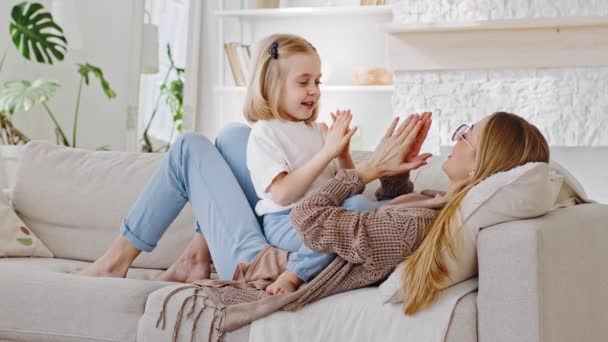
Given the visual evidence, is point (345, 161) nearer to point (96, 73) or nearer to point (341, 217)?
point (341, 217)

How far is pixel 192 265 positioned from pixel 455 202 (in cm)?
96

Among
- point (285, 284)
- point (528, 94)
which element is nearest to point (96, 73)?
point (528, 94)

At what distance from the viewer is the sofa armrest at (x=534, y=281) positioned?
1.74m

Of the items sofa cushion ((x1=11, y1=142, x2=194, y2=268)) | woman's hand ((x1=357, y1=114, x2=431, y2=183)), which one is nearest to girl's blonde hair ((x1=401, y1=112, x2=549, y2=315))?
woman's hand ((x1=357, y1=114, x2=431, y2=183))

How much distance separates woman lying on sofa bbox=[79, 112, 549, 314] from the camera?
193 cm

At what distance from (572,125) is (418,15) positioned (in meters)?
1.04

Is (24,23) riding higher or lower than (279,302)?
higher

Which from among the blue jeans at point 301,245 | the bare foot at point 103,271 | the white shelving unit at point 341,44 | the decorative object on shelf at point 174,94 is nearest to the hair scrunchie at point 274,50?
the blue jeans at point 301,245

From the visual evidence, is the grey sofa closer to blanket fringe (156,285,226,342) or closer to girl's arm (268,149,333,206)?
blanket fringe (156,285,226,342)

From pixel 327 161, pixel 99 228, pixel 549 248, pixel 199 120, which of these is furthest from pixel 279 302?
pixel 199 120

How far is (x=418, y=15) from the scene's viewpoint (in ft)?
16.0

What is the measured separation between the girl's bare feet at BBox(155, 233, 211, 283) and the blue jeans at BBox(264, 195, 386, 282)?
0.99 ft

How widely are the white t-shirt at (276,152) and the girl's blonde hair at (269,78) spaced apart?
0.03m

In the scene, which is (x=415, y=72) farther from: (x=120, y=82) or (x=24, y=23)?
(x=24, y=23)
